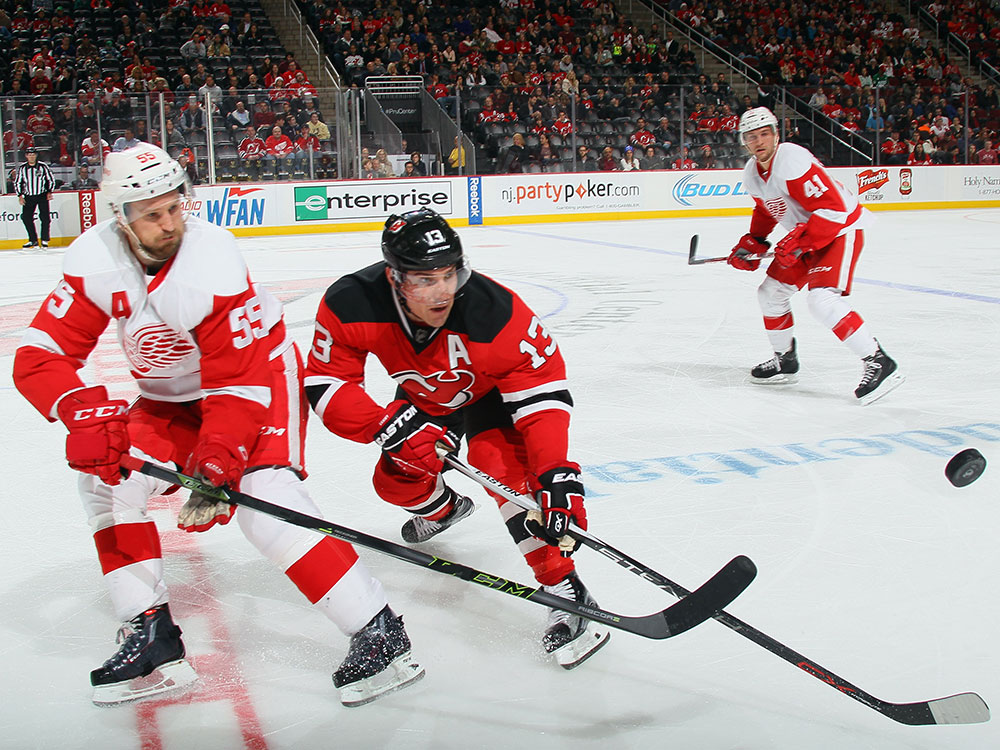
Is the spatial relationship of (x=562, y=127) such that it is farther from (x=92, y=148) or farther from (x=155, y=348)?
(x=155, y=348)

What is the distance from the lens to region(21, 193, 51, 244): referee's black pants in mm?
11930

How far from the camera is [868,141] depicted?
16.1 m

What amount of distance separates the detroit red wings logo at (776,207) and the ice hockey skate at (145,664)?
11.6 ft

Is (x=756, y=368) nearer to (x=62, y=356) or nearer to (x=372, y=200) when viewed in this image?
(x=62, y=356)

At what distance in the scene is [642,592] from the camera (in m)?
2.39

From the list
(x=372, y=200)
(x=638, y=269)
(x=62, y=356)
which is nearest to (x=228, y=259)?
(x=62, y=356)

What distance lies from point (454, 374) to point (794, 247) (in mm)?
2639

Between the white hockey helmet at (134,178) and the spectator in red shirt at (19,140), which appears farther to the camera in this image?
the spectator in red shirt at (19,140)

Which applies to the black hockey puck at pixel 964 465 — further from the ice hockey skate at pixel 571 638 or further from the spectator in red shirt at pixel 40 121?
the spectator in red shirt at pixel 40 121

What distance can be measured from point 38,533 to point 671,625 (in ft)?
5.92

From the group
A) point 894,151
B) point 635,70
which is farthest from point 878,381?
point 635,70

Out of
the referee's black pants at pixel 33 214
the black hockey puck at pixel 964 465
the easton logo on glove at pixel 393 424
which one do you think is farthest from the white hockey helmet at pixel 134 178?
the referee's black pants at pixel 33 214

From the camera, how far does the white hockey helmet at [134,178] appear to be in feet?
6.40

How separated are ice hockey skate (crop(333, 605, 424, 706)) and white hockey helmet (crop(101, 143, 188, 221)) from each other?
3.09 feet
